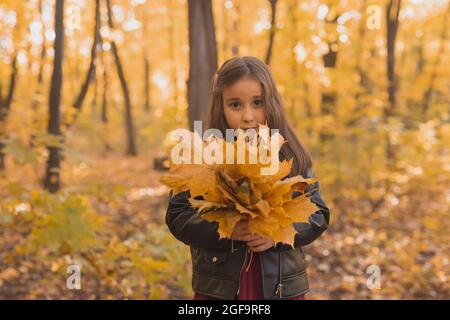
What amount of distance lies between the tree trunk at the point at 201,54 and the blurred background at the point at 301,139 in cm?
1

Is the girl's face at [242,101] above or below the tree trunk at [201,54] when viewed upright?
below

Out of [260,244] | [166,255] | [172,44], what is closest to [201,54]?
[166,255]

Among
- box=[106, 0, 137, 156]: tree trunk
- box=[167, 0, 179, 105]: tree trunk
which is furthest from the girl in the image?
box=[167, 0, 179, 105]: tree trunk

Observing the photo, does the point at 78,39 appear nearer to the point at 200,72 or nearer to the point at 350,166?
the point at 350,166

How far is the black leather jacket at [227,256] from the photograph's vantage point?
193 centimetres

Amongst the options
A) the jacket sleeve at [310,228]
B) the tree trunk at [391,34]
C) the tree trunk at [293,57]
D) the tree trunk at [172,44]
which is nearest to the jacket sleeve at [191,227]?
the jacket sleeve at [310,228]

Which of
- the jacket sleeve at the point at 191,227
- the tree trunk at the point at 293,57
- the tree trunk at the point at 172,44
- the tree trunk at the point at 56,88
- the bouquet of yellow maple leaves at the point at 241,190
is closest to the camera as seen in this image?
the bouquet of yellow maple leaves at the point at 241,190

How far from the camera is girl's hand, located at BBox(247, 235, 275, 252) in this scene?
1804 millimetres

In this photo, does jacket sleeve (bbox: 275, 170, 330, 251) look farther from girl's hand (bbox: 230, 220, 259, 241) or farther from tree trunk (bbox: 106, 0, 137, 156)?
tree trunk (bbox: 106, 0, 137, 156)

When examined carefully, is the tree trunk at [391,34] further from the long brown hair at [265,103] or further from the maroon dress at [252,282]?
the maroon dress at [252,282]

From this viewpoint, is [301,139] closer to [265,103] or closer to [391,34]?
[391,34]

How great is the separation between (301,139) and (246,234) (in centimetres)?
500

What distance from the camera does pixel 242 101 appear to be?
2.13m

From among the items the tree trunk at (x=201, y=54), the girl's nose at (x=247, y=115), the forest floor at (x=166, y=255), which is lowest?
the forest floor at (x=166, y=255)
